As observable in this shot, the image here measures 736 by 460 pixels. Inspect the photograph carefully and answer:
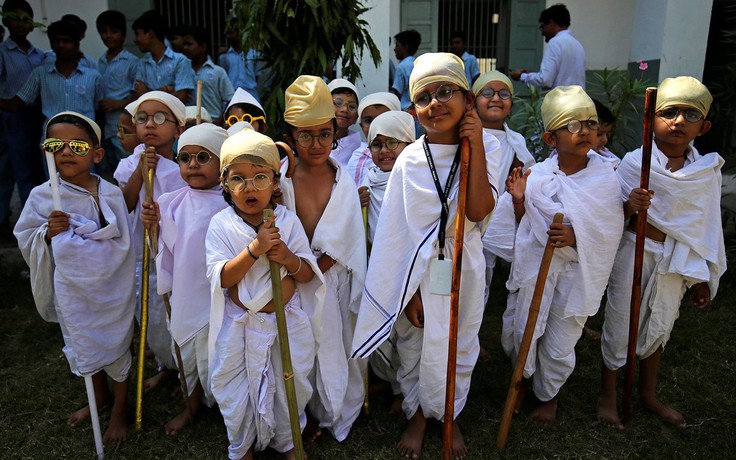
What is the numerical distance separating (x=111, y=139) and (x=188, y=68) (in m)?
1.17

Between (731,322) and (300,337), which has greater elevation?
(300,337)

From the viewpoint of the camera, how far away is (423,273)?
281 centimetres

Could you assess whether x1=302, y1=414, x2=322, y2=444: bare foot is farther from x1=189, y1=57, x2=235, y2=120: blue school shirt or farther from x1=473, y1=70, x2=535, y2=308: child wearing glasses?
x1=189, y1=57, x2=235, y2=120: blue school shirt

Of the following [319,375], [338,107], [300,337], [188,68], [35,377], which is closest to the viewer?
[300,337]

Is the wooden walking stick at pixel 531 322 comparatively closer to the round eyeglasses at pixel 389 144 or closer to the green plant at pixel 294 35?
the round eyeglasses at pixel 389 144

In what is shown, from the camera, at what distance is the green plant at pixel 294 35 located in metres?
4.24

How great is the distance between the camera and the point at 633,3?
28.5 feet

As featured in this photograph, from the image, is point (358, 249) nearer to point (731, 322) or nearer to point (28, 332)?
point (28, 332)

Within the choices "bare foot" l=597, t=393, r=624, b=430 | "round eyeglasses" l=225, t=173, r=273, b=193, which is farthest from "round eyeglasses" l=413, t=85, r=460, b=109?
"bare foot" l=597, t=393, r=624, b=430

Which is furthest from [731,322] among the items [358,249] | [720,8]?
[720,8]

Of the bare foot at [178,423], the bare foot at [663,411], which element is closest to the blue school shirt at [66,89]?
the bare foot at [178,423]

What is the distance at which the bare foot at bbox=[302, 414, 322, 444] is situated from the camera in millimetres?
3170

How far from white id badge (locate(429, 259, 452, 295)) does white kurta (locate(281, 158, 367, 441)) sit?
2.03 feet

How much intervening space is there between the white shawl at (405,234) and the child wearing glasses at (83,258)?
4.50 feet
